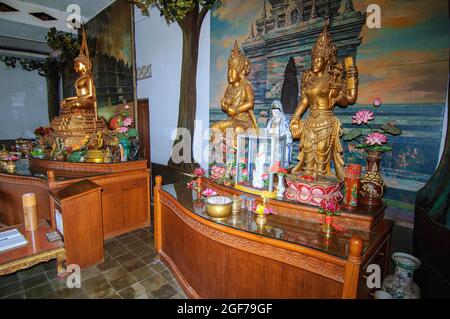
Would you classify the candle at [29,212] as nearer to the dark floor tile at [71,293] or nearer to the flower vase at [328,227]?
the dark floor tile at [71,293]

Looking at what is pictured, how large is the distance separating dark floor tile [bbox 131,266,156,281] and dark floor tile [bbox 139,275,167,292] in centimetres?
6

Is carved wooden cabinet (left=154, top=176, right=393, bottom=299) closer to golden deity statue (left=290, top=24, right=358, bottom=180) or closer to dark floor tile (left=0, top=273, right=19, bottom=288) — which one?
golden deity statue (left=290, top=24, right=358, bottom=180)

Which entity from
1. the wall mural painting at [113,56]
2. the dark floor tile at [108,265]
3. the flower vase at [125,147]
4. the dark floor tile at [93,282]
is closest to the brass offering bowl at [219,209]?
the dark floor tile at [93,282]

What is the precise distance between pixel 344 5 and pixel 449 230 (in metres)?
2.48

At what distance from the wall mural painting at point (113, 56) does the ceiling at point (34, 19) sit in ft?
0.90

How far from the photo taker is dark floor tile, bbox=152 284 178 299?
2.44 metres

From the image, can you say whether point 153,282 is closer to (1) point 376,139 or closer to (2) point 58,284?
(2) point 58,284

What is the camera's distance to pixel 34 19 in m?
7.04

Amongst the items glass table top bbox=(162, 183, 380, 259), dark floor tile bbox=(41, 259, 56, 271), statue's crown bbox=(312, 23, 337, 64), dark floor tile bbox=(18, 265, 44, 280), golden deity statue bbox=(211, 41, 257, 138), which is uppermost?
statue's crown bbox=(312, 23, 337, 64)

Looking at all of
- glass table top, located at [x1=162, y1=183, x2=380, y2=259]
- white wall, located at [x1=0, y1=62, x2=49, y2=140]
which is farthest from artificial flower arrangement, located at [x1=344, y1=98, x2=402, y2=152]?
white wall, located at [x1=0, y1=62, x2=49, y2=140]

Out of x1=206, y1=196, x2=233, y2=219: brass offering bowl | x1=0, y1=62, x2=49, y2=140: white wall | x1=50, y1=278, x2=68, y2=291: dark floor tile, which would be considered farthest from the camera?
x1=0, y1=62, x2=49, y2=140: white wall

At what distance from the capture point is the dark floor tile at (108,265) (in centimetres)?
290

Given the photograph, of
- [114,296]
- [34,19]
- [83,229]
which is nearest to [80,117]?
[83,229]

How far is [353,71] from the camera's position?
2270 mm
